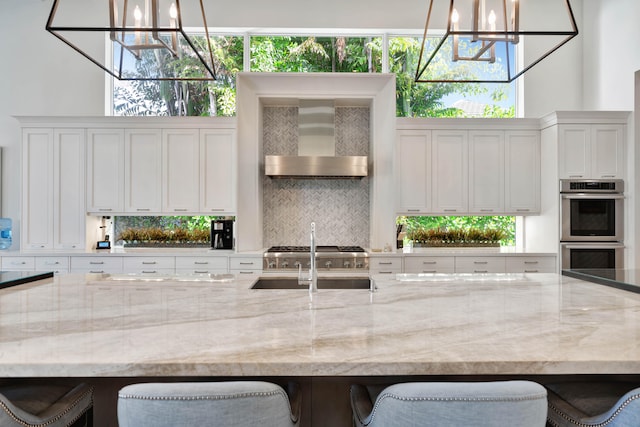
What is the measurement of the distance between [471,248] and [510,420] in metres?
3.86

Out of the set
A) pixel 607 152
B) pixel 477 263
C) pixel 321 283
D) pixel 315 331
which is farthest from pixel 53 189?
pixel 607 152

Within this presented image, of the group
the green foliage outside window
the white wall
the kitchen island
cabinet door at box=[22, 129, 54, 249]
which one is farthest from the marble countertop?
the white wall

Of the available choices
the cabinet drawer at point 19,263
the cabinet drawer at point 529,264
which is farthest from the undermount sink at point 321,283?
the cabinet drawer at point 19,263

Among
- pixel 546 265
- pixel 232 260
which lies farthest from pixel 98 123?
pixel 546 265

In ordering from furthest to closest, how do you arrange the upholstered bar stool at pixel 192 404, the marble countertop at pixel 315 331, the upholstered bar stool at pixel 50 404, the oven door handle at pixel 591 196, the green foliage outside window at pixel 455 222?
the green foliage outside window at pixel 455 222, the oven door handle at pixel 591 196, the upholstered bar stool at pixel 50 404, the marble countertop at pixel 315 331, the upholstered bar stool at pixel 192 404

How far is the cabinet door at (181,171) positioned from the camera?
14.8 ft

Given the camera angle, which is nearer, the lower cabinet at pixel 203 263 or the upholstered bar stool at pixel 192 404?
the upholstered bar stool at pixel 192 404

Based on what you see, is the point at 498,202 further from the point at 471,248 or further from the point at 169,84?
the point at 169,84

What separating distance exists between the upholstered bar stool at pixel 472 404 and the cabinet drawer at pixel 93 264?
13.0 feet

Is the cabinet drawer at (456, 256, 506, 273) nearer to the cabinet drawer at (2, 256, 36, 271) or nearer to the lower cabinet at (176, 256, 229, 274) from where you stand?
the lower cabinet at (176, 256, 229, 274)

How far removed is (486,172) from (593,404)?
3514 mm

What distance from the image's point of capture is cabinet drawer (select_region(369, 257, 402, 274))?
4270mm

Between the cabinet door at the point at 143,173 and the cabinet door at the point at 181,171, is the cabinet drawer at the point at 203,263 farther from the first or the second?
the cabinet door at the point at 143,173

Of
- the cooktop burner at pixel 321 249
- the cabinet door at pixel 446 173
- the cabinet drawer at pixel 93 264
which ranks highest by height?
the cabinet door at pixel 446 173
